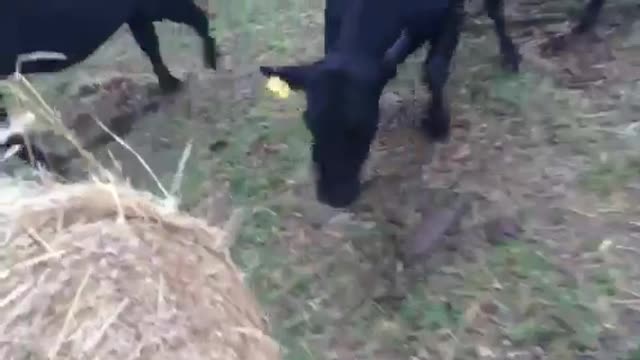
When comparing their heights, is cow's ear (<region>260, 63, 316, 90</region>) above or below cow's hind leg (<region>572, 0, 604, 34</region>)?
above

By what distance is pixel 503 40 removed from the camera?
617cm

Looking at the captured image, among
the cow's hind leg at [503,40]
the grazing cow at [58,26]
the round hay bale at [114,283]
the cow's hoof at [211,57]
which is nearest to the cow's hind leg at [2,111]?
the grazing cow at [58,26]

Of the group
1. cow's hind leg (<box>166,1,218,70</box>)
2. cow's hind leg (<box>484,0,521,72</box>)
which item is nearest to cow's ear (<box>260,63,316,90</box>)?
cow's hind leg (<box>166,1,218,70</box>)

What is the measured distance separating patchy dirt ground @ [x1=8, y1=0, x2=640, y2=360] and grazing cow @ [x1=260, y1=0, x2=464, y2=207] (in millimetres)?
308

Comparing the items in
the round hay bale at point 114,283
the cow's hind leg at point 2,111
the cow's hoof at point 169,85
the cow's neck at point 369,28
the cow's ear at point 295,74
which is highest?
the round hay bale at point 114,283

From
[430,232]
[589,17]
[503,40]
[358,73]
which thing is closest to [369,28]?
[358,73]

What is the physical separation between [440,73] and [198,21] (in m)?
1.62

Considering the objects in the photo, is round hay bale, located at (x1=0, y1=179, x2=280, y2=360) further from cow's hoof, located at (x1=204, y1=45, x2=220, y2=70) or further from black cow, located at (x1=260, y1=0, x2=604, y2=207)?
cow's hoof, located at (x1=204, y1=45, x2=220, y2=70)

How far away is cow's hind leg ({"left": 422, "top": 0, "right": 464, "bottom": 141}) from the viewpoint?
555 centimetres

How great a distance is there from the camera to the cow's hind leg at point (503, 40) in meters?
6.18

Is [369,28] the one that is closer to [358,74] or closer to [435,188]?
[358,74]

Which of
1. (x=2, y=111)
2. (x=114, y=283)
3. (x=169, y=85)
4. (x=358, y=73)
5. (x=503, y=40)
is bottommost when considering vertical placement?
(x=169, y=85)

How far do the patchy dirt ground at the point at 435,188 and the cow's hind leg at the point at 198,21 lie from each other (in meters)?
0.13

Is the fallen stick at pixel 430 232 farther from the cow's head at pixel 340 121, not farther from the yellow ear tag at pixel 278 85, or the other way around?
the yellow ear tag at pixel 278 85
